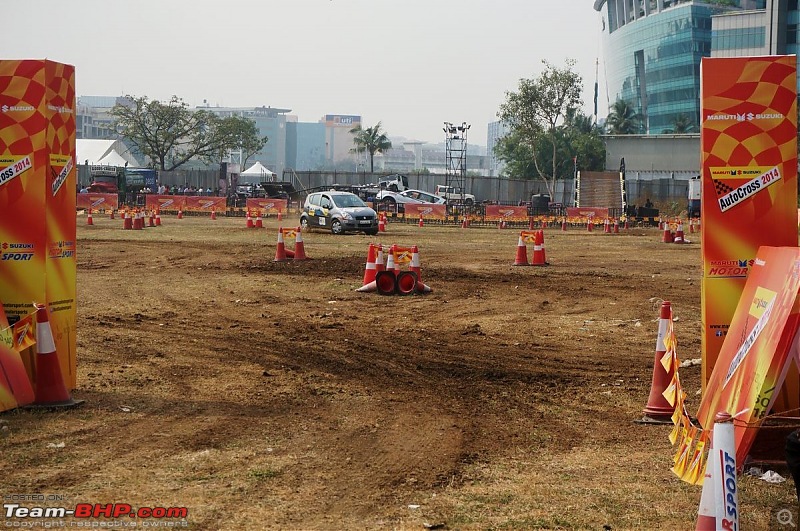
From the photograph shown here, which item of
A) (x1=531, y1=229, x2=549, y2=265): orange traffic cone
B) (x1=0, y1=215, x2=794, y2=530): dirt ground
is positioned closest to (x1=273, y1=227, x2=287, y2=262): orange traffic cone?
(x1=0, y1=215, x2=794, y2=530): dirt ground

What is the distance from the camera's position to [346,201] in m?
39.2

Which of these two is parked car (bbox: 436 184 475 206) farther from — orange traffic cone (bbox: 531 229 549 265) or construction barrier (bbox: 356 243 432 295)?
construction barrier (bbox: 356 243 432 295)

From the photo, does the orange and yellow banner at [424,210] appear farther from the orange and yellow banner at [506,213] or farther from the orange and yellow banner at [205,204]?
the orange and yellow banner at [205,204]

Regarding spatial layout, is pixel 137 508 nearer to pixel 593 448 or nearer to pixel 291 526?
pixel 291 526

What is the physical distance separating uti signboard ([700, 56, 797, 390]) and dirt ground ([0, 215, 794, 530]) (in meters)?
1.72

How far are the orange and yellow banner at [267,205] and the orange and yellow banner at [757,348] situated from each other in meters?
47.5

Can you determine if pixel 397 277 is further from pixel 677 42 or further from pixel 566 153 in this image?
pixel 677 42

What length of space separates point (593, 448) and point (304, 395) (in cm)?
314

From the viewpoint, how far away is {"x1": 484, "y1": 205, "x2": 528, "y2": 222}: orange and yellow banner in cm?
5250

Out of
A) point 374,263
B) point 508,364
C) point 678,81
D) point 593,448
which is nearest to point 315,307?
point 374,263

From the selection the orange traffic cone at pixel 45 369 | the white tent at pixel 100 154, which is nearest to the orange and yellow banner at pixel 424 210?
the white tent at pixel 100 154

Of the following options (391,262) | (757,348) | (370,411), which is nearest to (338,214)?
(391,262)

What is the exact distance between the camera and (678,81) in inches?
5212

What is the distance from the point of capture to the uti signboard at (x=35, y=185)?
9.11m
